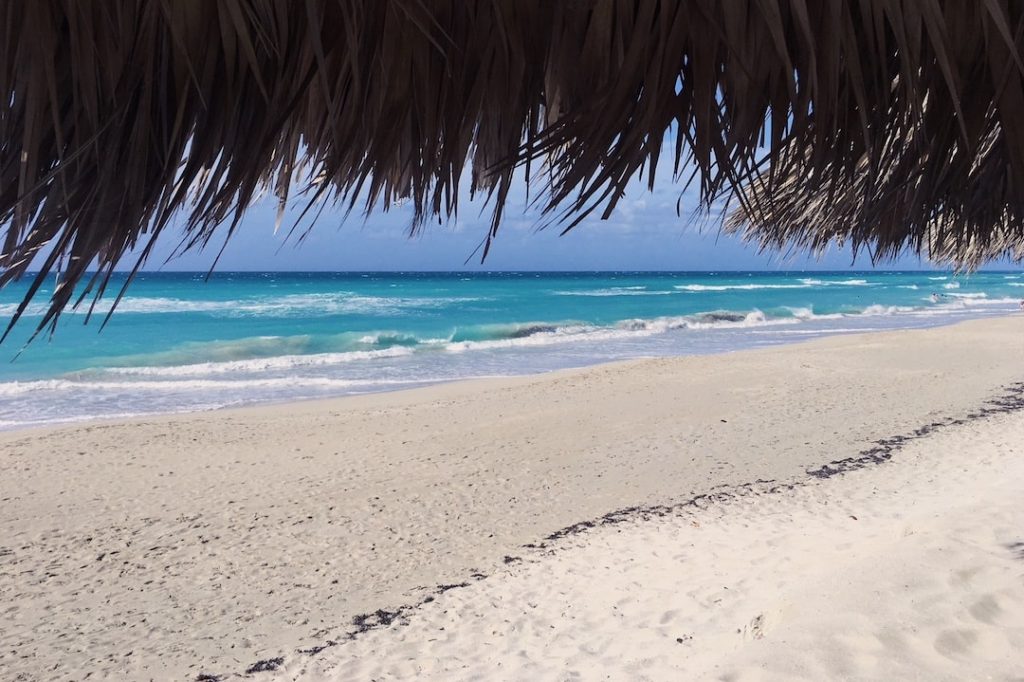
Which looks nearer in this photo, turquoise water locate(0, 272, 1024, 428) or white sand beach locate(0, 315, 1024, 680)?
white sand beach locate(0, 315, 1024, 680)

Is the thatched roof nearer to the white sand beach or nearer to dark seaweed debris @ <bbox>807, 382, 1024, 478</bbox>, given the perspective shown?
the white sand beach

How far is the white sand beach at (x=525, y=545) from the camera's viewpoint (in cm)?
346

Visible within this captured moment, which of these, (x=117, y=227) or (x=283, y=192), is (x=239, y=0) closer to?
(x=117, y=227)

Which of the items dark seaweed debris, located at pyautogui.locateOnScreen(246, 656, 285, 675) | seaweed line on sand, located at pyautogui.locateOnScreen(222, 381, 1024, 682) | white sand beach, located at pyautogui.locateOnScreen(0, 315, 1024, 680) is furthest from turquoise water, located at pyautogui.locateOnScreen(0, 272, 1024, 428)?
seaweed line on sand, located at pyautogui.locateOnScreen(222, 381, 1024, 682)

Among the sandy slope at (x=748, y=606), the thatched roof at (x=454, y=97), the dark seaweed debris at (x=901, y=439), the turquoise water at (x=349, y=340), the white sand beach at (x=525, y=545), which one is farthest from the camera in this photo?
the turquoise water at (x=349, y=340)

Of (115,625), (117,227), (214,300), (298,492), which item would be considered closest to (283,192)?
(117,227)

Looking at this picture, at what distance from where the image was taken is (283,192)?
166 centimetres

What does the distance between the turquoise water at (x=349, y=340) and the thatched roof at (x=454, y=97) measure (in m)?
2.40

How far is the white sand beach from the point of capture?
11.3 ft

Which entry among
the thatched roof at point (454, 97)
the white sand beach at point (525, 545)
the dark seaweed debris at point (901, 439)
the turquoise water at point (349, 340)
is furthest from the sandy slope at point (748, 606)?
the turquoise water at point (349, 340)

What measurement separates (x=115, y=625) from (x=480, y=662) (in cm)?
200

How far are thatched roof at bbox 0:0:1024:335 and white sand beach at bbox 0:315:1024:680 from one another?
239cm

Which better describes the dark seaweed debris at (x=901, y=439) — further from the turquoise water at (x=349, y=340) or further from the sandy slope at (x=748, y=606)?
the turquoise water at (x=349, y=340)

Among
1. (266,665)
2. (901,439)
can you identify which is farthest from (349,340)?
(266,665)
